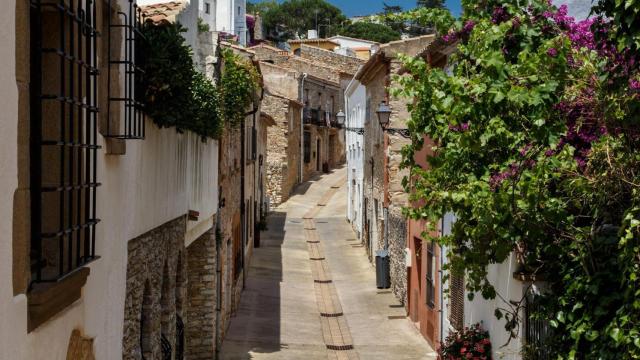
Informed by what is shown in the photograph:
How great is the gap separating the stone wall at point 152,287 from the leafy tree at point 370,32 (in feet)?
277

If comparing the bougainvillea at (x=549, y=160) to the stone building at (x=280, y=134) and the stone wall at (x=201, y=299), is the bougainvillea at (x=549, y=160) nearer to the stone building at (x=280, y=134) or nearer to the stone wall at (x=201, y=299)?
the stone wall at (x=201, y=299)

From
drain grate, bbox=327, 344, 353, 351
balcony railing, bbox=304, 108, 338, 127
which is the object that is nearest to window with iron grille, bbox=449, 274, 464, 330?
drain grate, bbox=327, 344, 353, 351

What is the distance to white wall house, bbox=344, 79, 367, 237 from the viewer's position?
35.9 m

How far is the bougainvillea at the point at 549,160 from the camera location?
711 cm

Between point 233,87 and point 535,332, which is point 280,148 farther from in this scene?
point 535,332

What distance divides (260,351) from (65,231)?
12708 millimetres

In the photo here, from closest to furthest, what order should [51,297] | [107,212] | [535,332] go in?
[51,297]
[107,212]
[535,332]

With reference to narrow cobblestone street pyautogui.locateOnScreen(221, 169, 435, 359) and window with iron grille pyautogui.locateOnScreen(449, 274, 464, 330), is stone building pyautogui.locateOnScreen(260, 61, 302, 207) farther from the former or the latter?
window with iron grille pyautogui.locateOnScreen(449, 274, 464, 330)

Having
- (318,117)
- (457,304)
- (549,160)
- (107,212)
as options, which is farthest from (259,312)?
(318,117)

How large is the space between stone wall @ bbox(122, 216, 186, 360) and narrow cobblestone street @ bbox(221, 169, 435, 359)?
17.7 ft

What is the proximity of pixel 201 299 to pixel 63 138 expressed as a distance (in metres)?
11.3

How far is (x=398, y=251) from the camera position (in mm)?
23906

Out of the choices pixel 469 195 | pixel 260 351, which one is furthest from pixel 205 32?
pixel 469 195

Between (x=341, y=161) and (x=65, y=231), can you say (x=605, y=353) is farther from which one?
(x=341, y=161)
